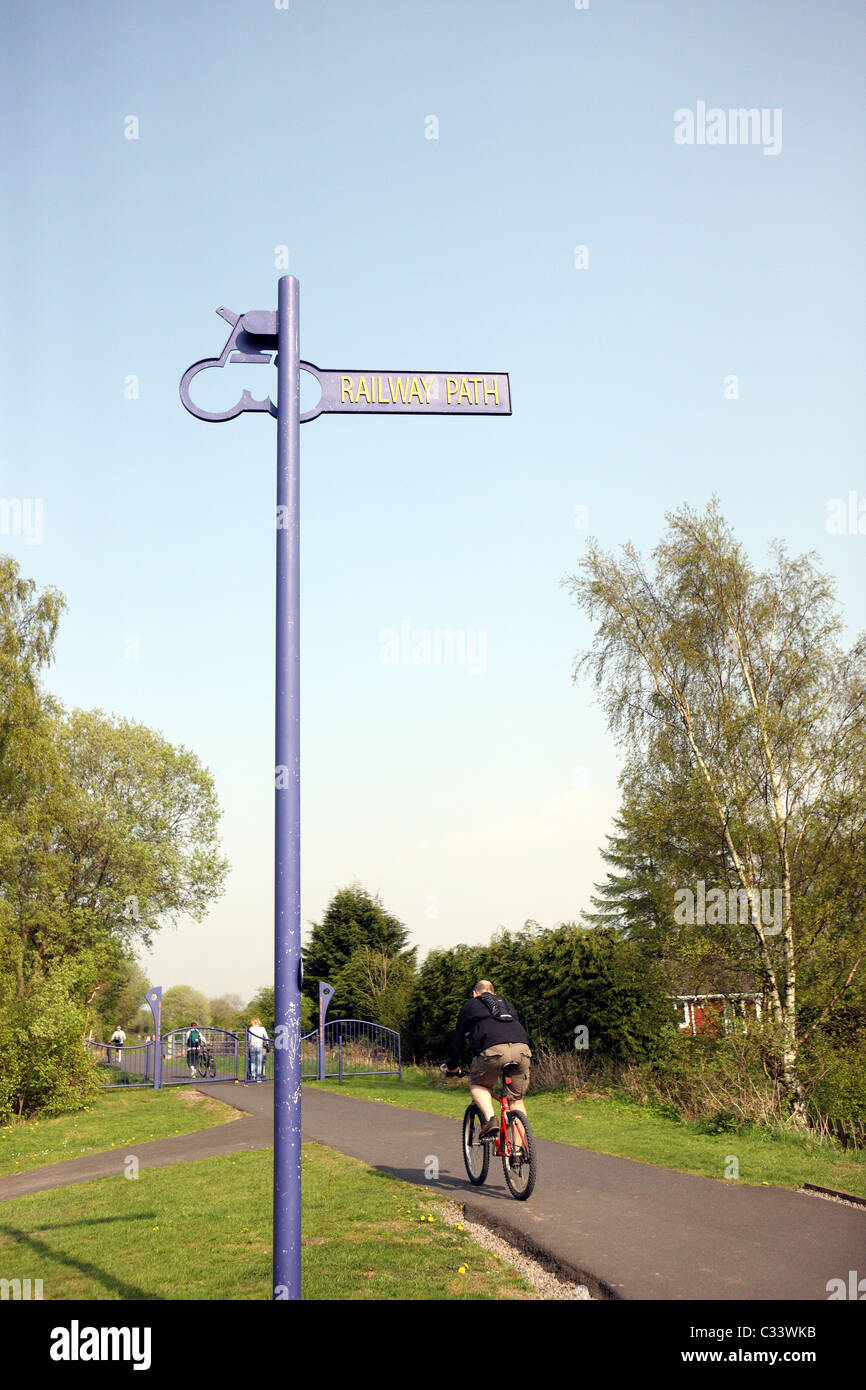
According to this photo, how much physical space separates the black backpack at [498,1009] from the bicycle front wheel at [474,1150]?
88 cm

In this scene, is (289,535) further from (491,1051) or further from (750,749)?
(750,749)

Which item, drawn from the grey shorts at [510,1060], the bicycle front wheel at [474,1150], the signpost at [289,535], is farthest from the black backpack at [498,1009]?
the signpost at [289,535]

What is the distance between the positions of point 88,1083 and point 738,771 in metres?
14.0

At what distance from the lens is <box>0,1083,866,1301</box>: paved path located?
6184mm

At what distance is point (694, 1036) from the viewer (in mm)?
16984

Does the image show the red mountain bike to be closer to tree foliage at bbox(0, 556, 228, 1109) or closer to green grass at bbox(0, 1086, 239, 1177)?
green grass at bbox(0, 1086, 239, 1177)

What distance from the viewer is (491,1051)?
9.11 m

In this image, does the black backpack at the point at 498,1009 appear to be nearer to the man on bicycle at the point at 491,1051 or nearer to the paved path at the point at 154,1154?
the man on bicycle at the point at 491,1051

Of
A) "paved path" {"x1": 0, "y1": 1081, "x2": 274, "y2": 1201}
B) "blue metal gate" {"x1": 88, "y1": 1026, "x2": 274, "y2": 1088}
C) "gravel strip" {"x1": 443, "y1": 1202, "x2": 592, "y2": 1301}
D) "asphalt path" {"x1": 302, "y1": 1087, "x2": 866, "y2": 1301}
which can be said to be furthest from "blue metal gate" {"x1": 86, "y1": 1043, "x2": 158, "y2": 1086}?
"gravel strip" {"x1": 443, "y1": 1202, "x2": 592, "y2": 1301}

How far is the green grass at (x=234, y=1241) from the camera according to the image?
6.34 meters

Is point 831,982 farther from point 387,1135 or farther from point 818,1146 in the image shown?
point 387,1135

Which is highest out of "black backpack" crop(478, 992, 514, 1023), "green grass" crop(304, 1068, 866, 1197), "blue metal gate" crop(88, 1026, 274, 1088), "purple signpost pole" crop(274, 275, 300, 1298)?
"purple signpost pole" crop(274, 275, 300, 1298)

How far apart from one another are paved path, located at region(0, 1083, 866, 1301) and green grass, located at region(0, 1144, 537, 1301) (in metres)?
0.53
